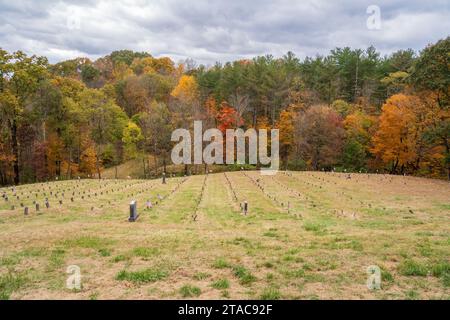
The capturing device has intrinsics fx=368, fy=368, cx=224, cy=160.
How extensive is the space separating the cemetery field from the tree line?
73.7ft

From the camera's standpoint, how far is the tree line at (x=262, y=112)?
3878cm

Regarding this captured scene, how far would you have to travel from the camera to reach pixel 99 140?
5081 cm

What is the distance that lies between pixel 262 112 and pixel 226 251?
54.6 m

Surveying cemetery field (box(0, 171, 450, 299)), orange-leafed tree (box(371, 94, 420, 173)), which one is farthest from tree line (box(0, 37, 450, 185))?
cemetery field (box(0, 171, 450, 299))

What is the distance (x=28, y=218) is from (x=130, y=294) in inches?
460

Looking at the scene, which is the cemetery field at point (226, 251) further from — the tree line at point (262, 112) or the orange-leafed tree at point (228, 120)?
the orange-leafed tree at point (228, 120)

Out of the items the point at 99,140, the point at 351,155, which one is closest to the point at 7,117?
the point at 99,140

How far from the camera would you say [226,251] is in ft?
33.4

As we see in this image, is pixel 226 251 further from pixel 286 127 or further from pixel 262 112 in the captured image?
pixel 262 112

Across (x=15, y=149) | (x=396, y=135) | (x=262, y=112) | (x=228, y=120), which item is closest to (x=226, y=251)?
(x=396, y=135)

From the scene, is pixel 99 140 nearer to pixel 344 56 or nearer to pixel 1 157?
pixel 1 157

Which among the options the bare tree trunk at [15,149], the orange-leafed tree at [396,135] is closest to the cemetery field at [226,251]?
the orange-leafed tree at [396,135]

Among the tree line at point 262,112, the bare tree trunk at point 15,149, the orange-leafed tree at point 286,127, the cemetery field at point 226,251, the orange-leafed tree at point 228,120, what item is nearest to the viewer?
the cemetery field at point 226,251

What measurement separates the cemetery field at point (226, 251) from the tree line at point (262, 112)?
22.4 meters
